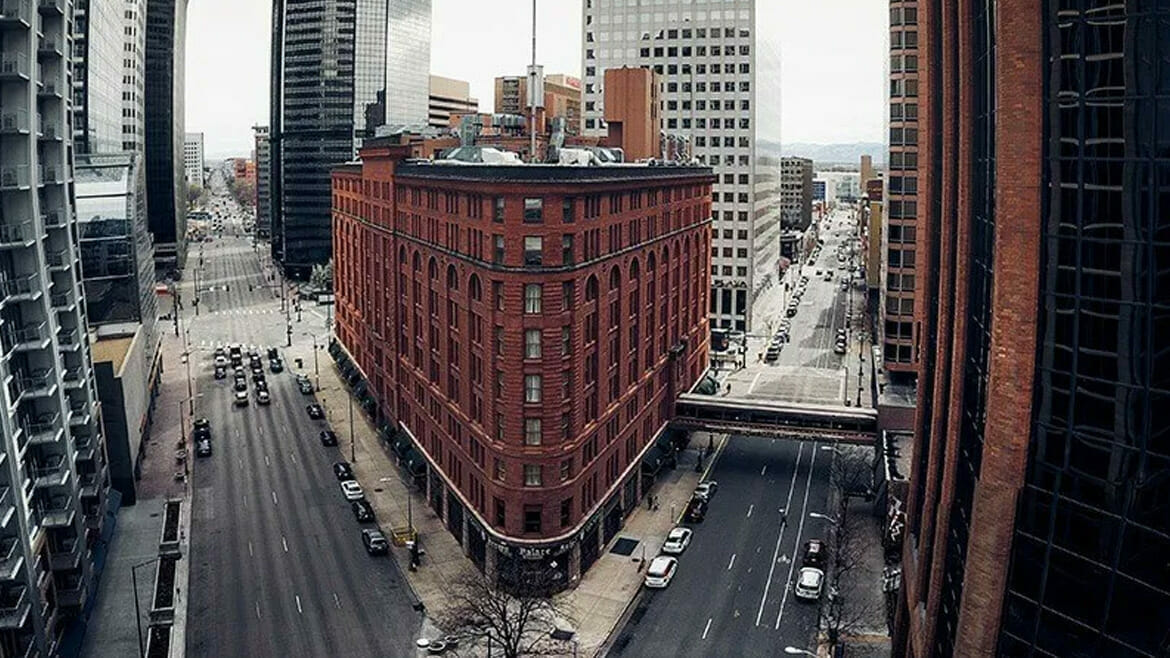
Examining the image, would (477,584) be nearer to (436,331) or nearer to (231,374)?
(436,331)

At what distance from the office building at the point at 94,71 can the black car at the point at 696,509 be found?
101m

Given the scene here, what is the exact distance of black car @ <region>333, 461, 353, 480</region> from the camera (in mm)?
89000

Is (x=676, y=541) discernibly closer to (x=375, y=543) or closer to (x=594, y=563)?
(x=594, y=563)

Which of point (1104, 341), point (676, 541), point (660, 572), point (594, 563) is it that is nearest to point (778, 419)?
point (676, 541)

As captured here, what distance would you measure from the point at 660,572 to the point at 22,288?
43.2m

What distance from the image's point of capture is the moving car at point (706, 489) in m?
84.1

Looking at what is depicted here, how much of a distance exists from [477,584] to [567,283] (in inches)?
789

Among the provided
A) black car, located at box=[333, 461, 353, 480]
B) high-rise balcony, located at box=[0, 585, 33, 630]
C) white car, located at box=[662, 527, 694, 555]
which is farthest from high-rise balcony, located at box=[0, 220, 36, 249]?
white car, located at box=[662, 527, 694, 555]

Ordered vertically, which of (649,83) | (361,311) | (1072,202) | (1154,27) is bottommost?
(361,311)

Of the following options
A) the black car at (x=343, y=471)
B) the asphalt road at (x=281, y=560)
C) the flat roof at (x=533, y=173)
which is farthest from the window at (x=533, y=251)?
the black car at (x=343, y=471)

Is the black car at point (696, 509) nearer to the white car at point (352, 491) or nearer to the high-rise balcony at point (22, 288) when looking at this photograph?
the white car at point (352, 491)

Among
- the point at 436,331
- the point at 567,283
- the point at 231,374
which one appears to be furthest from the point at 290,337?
the point at 567,283

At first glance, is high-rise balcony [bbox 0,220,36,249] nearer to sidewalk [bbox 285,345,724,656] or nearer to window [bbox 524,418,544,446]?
window [bbox 524,418,544,446]

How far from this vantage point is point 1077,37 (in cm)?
3167
